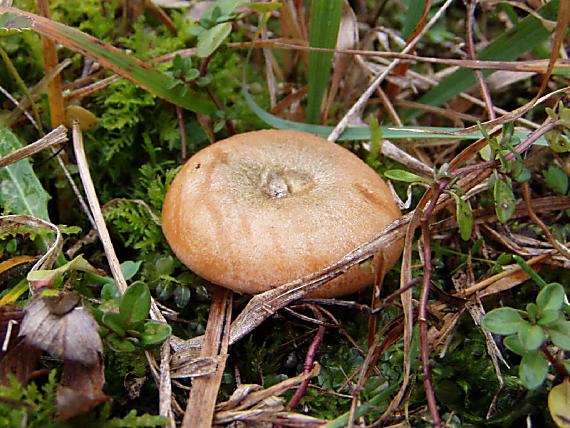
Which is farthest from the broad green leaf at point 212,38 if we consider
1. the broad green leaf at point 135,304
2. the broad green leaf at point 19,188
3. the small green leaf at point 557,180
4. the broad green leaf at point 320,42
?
the small green leaf at point 557,180

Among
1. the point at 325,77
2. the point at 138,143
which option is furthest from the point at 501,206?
the point at 138,143

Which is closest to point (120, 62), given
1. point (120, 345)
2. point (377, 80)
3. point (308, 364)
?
point (377, 80)

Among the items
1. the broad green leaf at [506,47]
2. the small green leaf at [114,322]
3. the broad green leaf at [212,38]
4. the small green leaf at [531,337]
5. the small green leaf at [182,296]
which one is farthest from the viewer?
the broad green leaf at [506,47]

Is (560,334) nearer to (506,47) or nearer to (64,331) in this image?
(64,331)

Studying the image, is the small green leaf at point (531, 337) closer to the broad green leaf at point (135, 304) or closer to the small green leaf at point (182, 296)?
the broad green leaf at point (135, 304)

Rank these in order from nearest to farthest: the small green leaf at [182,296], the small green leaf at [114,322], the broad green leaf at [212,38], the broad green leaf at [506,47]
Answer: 1. the small green leaf at [114,322]
2. the small green leaf at [182,296]
3. the broad green leaf at [212,38]
4. the broad green leaf at [506,47]

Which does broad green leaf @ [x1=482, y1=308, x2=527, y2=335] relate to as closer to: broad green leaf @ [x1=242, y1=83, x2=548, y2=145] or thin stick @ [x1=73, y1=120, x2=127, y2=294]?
broad green leaf @ [x1=242, y1=83, x2=548, y2=145]
